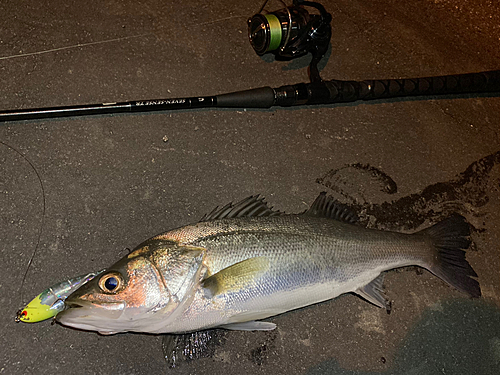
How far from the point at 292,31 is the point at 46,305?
2370 mm

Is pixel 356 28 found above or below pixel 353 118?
above

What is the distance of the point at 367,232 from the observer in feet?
8.04

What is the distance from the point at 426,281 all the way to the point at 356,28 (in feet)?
6.95

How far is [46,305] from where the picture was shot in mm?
2273

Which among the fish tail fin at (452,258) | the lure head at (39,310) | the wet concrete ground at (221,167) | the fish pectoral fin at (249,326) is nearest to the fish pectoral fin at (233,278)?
the fish pectoral fin at (249,326)

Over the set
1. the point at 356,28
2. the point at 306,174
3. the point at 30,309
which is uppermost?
the point at 356,28

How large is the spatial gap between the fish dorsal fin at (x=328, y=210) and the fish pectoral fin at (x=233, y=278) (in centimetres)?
57

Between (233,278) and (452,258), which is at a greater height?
(233,278)

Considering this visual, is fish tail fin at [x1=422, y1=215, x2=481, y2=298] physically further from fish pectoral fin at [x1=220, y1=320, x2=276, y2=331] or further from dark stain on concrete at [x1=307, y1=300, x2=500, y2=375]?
fish pectoral fin at [x1=220, y1=320, x2=276, y2=331]

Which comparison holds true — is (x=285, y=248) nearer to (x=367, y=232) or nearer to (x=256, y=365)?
(x=367, y=232)

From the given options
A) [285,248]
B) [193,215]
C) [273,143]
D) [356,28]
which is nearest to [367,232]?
[285,248]

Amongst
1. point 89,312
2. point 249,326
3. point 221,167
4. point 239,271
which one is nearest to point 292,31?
point 221,167

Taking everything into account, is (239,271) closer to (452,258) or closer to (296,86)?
(296,86)

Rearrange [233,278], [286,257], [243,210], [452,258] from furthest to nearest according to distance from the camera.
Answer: [452,258]
[243,210]
[286,257]
[233,278]
